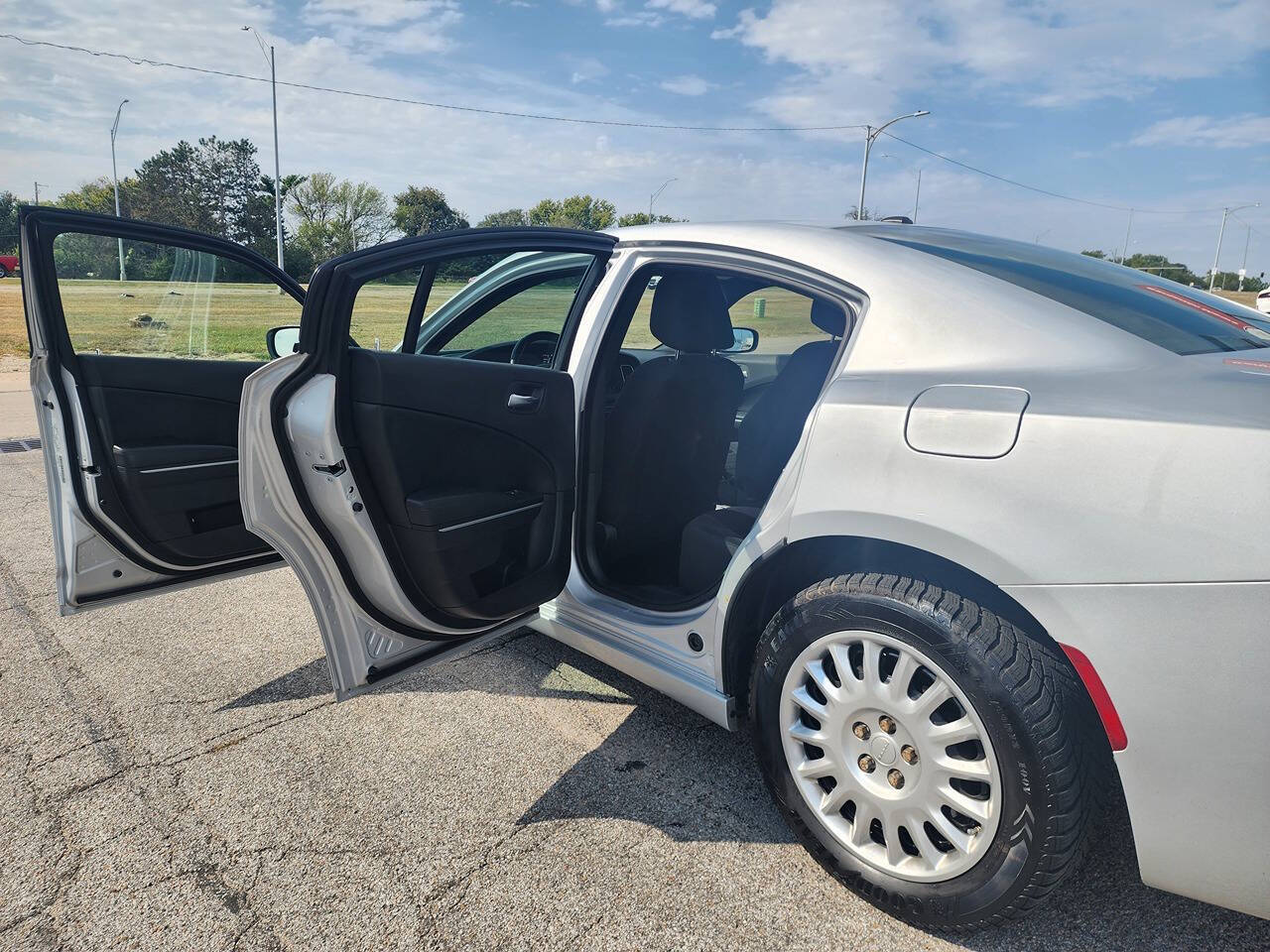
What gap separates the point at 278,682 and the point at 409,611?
102 centimetres

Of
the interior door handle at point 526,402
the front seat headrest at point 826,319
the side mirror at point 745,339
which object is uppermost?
the front seat headrest at point 826,319

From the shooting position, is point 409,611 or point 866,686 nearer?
point 866,686

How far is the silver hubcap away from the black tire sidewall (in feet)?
0.07

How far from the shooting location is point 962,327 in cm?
179

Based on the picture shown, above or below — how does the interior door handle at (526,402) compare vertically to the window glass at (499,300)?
below

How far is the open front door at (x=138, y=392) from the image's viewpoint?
274 cm

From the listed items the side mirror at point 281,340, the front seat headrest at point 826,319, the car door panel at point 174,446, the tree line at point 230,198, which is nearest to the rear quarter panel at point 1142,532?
the front seat headrest at point 826,319

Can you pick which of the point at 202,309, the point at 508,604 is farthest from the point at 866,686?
the point at 202,309

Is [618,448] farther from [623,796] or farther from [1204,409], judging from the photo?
[1204,409]

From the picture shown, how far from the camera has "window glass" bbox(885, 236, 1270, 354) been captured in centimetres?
189

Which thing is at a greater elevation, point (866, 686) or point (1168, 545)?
point (1168, 545)

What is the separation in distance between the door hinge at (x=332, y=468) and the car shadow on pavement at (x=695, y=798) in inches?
41.7

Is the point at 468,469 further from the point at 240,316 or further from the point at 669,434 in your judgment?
the point at 240,316

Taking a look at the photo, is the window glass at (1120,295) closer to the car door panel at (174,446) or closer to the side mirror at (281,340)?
the side mirror at (281,340)
